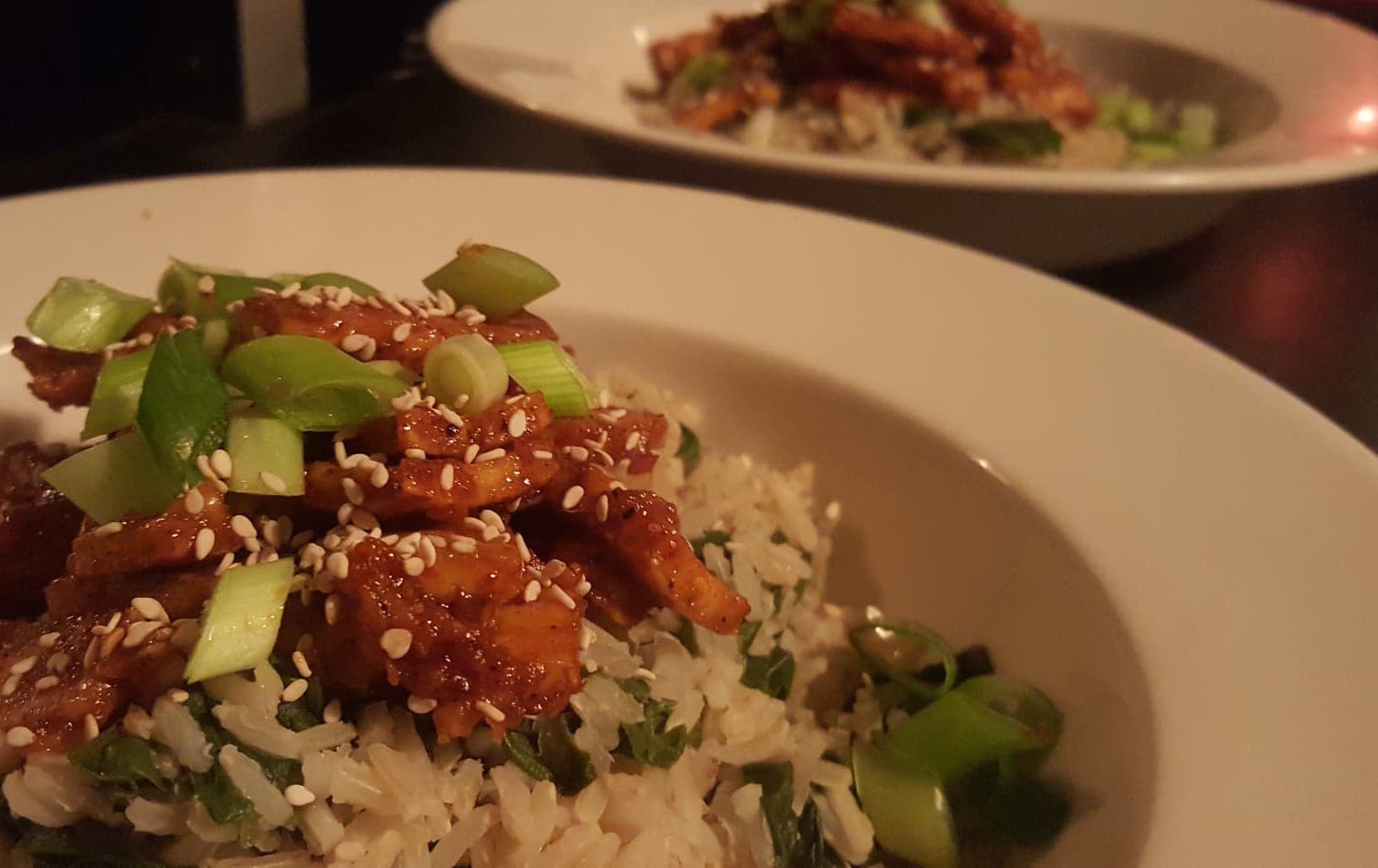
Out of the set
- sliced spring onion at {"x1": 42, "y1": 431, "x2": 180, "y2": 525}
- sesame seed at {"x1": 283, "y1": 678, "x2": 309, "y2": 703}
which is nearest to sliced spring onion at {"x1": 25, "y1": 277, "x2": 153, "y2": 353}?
sliced spring onion at {"x1": 42, "y1": 431, "x2": 180, "y2": 525}

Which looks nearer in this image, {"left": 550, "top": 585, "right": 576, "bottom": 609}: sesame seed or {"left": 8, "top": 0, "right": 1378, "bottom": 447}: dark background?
{"left": 550, "top": 585, "right": 576, "bottom": 609}: sesame seed

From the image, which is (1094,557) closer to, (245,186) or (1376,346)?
(1376,346)

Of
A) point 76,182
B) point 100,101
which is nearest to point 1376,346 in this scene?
point 76,182

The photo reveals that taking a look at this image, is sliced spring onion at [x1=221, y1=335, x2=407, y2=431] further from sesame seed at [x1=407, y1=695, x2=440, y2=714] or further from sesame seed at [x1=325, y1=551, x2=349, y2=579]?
sesame seed at [x1=407, y1=695, x2=440, y2=714]

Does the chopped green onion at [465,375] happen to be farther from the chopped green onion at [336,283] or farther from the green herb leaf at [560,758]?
the green herb leaf at [560,758]

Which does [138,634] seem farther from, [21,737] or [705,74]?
[705,74]

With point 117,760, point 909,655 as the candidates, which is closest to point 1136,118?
point 909,655
